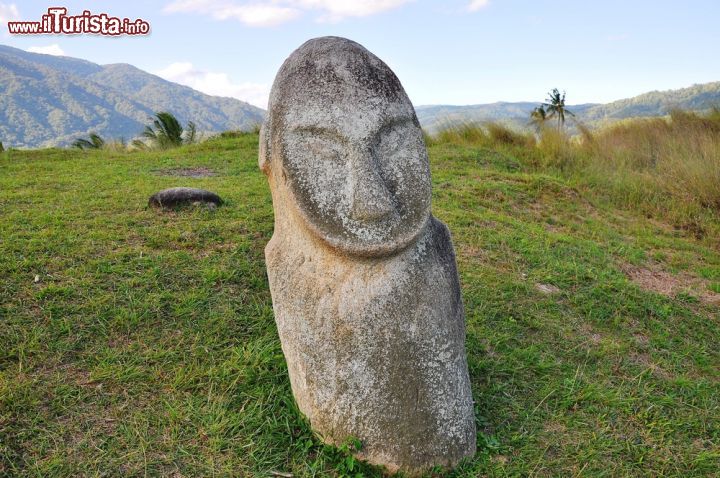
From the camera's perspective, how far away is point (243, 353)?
3.07m

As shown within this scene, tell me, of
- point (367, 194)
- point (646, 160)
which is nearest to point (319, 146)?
point (367, 194)

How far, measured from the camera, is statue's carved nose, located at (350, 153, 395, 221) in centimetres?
221

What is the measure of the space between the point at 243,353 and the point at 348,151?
1.39m

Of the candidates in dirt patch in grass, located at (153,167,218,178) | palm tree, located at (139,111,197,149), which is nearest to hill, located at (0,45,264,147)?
palm tree, located at (139,111,197,149)

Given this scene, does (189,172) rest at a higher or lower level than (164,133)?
lower

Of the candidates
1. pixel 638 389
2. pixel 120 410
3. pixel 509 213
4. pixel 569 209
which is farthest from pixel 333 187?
pixel 569 209

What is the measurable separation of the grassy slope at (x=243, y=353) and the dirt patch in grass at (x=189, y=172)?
7.59 ft

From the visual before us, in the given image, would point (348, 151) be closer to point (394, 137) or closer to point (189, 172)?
point (394, 137)

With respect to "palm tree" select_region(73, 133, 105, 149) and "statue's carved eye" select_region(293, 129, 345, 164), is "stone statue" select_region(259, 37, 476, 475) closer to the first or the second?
"statue's carved eye" select_region(293, 129, 345, 164)


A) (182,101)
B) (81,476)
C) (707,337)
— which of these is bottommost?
(707,337)

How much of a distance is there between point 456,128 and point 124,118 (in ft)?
325

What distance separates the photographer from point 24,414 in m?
2.56

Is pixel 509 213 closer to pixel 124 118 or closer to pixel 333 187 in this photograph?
pixel 333 187

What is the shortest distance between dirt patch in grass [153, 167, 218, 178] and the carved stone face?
6023 mm
